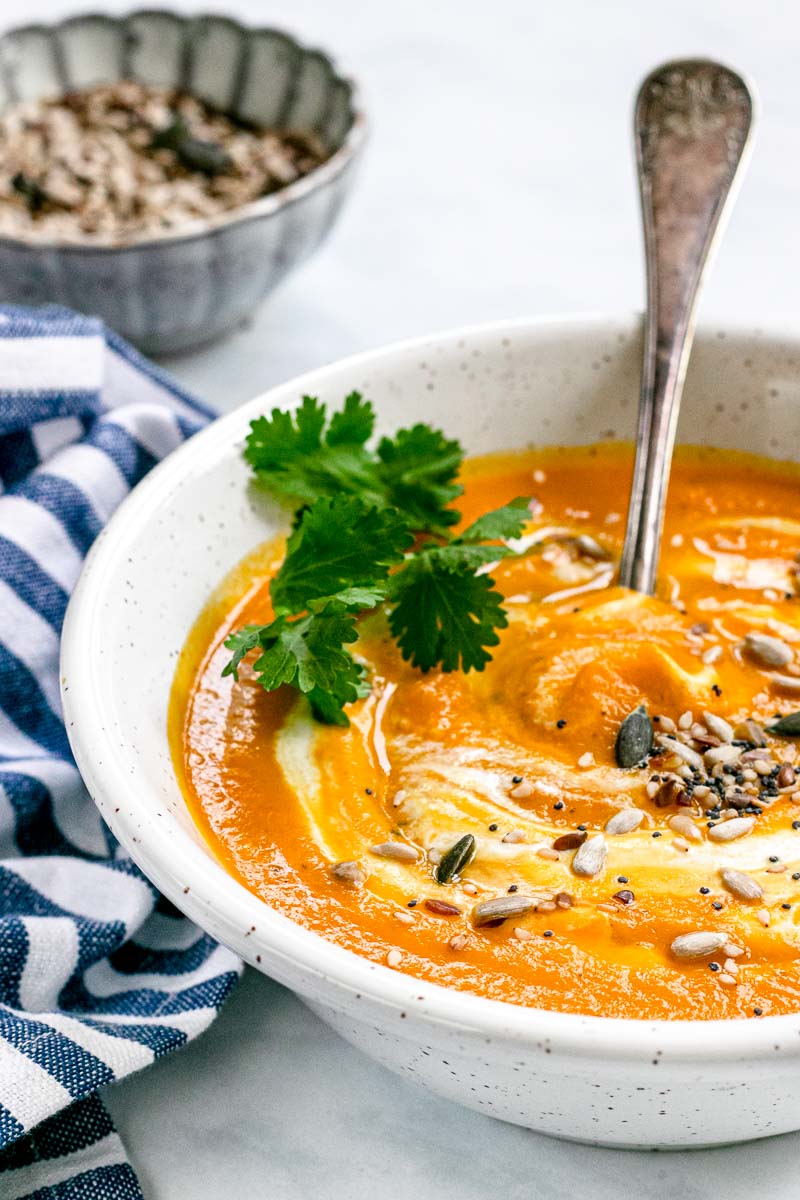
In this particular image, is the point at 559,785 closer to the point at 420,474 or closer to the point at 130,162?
the point at 420,474

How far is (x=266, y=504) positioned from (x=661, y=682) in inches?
31.1

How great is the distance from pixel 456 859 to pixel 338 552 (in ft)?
1.91

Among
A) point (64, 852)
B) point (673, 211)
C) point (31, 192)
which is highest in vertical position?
point (673, 211)

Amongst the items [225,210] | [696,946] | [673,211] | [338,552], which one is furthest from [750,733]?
[225,210]

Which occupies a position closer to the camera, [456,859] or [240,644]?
[456,859]

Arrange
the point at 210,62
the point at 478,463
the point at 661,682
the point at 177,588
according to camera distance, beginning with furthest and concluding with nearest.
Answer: the point at 210,62 → the point at 478,463 → the point at 177,588 → the point at 661,682

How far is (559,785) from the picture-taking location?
2152 mm

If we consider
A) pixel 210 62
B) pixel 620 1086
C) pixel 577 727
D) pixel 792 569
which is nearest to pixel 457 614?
pixel 577 727

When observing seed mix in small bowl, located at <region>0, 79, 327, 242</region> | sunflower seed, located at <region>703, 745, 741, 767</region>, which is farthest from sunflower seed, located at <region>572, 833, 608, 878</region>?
seed mix in small bowl, located at <region>0, 79, 327, 242</region>

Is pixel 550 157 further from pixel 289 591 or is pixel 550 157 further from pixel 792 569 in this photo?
pixel 289 591

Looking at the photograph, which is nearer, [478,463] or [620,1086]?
[620,1086]

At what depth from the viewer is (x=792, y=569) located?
8.46 ft

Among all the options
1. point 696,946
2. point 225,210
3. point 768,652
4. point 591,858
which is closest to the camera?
point 696,946

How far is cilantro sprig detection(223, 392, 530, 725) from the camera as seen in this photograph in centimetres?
222
